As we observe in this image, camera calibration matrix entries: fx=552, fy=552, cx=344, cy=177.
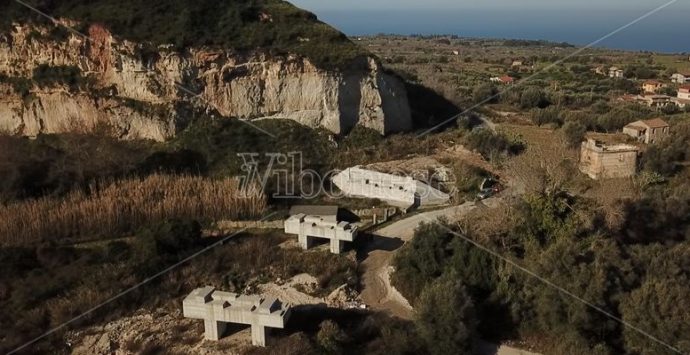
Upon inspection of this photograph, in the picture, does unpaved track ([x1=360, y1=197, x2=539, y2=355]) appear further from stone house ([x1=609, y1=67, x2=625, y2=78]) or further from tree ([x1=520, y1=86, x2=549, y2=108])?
stone house ([x1=609, y1=67, x2=625, y2=78])

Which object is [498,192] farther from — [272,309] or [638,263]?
[272,309]

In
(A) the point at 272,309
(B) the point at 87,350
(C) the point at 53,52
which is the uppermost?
(C) the point at 53,52

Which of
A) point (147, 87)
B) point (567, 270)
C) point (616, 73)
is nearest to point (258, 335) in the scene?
point (567, 270)

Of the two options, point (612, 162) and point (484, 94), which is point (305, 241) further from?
point (484, 94)

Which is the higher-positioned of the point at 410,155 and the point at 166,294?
the point at 410,155

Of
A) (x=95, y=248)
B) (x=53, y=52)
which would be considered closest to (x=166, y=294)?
(x=95, y=248)

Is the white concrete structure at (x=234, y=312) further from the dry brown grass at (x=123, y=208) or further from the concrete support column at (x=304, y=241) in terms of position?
the dry brown grass at (x=123, y=208)

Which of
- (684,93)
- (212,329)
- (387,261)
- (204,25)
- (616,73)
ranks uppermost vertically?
(204,25)
